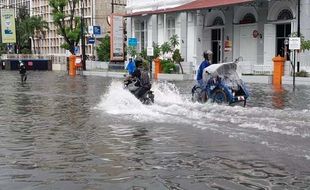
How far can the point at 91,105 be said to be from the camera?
18750mm

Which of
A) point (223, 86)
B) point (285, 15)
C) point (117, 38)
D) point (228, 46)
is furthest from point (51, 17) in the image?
point (223, 86)

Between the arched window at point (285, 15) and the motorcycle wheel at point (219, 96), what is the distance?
21.8 metres

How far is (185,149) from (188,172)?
6.21 ft

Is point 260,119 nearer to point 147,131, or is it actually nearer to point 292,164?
point 147,131

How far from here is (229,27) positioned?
4319cm

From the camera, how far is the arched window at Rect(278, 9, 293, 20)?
37.2 meters

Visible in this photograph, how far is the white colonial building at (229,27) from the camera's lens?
3725 centimetres

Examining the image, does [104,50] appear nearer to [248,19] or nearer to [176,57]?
[176,57]

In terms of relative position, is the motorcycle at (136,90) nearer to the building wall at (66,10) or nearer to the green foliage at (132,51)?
the green foliage at (132,51)

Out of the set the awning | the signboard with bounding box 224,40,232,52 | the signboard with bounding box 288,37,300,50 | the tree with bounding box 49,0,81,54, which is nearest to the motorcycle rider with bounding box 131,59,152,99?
the signboard with bounding box 288,37,300,50

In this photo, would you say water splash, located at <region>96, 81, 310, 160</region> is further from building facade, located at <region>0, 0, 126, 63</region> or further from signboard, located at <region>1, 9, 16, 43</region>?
signboard, located at <region>1, 9, 16, 43</region>

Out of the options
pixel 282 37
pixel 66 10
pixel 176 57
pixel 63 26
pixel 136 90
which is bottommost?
pixel 136 90

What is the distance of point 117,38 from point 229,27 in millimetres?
15999

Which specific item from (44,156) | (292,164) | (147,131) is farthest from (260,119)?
(44,156)
